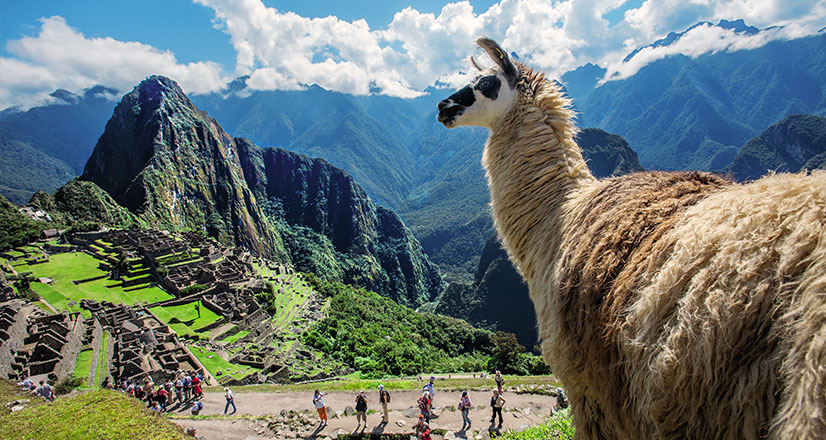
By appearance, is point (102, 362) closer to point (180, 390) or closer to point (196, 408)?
point (180, 390)

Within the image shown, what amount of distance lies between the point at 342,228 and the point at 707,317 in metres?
179

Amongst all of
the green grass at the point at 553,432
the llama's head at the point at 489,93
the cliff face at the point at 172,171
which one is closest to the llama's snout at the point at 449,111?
the llama's head at the point at 489,93

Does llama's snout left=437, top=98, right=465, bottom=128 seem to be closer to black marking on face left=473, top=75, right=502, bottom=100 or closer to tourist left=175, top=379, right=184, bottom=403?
black marking on face left=473, top=75, right=502, bottom=100

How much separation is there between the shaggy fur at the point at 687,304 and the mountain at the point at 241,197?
110 metres

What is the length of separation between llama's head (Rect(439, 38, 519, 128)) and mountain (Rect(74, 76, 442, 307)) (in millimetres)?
108684

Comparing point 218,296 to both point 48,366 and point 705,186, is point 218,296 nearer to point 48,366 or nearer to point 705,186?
point 48,366

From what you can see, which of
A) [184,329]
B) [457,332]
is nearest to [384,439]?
[184,329]

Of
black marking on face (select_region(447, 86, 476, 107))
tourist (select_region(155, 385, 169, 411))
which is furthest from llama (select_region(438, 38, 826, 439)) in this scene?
tourist (select_region(155, 385, 169, 411))

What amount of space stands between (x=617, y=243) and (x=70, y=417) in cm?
1274

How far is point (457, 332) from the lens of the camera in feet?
182

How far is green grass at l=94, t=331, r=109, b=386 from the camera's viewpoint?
21.5 metres

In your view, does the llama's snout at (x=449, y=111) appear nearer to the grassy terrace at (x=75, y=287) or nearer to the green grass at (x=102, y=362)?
the green grass at (x=102, y=362)

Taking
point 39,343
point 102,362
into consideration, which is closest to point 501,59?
point 39,343

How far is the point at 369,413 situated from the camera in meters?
12.2
